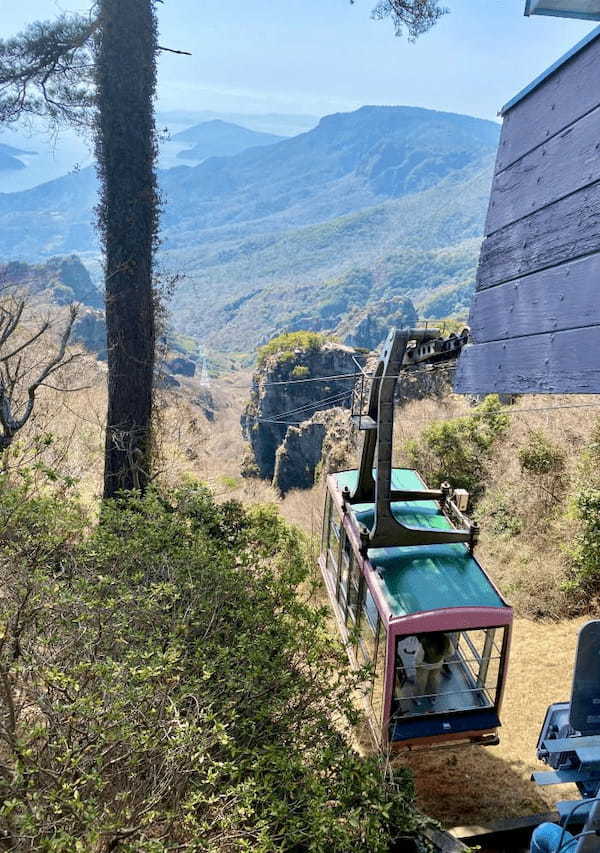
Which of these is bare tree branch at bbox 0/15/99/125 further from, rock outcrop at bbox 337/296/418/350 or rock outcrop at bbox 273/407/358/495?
rock outcrop at bbox 337/296/418/350

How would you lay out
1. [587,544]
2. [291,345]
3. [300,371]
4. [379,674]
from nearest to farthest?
[379,674] → [587,544] → [300,371] → [291,345]

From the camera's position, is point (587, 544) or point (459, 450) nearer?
point (587, 544)

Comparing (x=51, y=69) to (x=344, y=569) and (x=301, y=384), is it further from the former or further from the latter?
(x=301, y=384)

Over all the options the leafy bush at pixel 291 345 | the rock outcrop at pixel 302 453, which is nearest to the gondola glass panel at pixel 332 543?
the rock outcrop at pixel 302 453

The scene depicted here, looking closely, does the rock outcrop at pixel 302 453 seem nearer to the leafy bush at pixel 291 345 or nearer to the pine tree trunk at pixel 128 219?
the leafy bush at pixel 291 345

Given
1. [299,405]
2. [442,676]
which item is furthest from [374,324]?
[442,676]

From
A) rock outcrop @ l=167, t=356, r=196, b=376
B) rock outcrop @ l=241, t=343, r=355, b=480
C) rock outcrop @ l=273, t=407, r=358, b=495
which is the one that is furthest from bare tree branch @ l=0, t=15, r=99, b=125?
rock outcrop @ l=167, t=356, r=196, b=376
